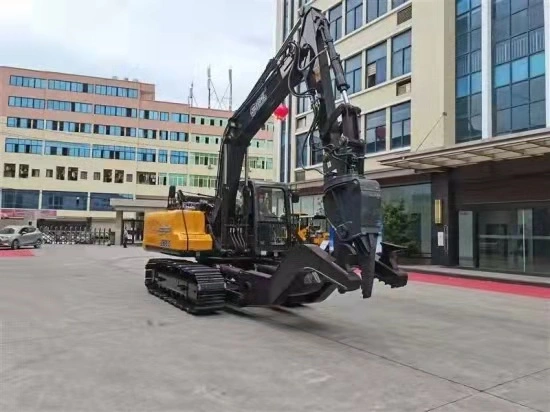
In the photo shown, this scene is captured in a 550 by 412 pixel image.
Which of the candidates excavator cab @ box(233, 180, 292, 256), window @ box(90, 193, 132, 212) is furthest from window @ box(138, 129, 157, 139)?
excavator cab @ box(233, 180, 292, 256)

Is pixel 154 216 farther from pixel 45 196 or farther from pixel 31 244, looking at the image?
pixel 45 196

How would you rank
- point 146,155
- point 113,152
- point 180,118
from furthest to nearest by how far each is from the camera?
1. point 180,118
2. point 146,155
3. point 113,152

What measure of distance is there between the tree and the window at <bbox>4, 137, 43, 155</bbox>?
57.7 metres

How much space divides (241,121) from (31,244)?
104 ft

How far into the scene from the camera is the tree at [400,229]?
24578 millimetres

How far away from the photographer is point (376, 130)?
2772 cm

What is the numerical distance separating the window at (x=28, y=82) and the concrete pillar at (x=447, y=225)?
205ft

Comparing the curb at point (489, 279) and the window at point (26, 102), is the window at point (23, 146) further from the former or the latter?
the curb at point (489, 279)

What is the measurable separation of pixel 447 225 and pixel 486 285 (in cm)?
586

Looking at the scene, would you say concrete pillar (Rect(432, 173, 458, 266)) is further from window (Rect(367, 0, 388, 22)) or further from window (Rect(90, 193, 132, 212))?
window (Rect(90, 193, 132, 212))

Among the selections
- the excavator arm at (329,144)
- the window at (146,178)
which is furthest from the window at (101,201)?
the excavator arm at (329,144)

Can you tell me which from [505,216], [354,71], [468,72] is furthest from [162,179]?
[505,216]

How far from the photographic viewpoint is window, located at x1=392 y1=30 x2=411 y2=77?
85.0 ft

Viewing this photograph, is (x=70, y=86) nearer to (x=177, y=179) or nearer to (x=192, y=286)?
(x=177, y=179)
